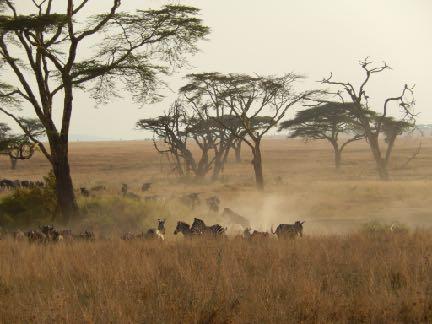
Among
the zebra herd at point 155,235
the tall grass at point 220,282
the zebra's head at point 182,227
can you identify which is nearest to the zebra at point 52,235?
the zebra herd at point 155,235

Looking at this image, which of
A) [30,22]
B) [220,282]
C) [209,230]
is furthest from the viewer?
[30,22]

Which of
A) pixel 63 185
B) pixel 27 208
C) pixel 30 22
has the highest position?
pixel 30 22

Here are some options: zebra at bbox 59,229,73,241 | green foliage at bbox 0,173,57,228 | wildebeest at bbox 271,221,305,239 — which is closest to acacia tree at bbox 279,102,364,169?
green foliage at bbox 0,173,57,228

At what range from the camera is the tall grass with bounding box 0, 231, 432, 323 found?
5.35 m

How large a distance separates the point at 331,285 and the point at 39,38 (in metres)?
12.5

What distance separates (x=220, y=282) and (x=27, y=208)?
1211cm

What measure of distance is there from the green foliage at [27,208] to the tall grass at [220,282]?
6.52m

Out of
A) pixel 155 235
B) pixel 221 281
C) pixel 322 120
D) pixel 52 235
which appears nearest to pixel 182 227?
pixel 155 235

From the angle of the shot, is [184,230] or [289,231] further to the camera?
[184,230]

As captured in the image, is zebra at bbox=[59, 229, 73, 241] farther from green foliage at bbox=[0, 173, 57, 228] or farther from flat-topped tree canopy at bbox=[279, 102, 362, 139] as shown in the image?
flat-topped tree canopy at bbox=[279, 102, 362, 139]

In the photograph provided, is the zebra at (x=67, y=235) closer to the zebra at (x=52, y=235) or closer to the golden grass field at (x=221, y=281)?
the zebra at (x=52, y=235)

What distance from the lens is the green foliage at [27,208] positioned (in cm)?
1631

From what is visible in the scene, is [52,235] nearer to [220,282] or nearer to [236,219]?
[220,282]

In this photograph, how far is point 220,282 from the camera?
658 centimetres
